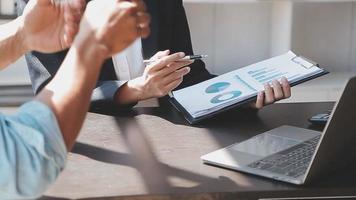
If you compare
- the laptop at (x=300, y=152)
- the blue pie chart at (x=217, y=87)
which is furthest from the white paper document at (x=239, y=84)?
the laptop at (x=300, y=152)

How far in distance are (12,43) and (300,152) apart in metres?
0.60

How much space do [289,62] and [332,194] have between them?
56 cm

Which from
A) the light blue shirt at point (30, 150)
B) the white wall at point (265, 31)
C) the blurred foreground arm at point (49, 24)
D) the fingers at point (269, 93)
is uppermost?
the blurred foreground arm at point (49, 24)

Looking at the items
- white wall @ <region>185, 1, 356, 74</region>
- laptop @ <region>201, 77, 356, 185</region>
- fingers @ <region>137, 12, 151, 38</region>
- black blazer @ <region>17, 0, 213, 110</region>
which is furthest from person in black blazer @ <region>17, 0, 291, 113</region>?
white wall @ <region>185, 1, 356, 74</region>

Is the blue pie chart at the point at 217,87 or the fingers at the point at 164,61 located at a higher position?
the fingers at the point at 164,61

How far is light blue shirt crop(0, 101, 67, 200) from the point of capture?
2.94ft

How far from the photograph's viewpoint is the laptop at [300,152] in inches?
43.9

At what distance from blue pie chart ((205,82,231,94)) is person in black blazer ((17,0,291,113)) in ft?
0.22

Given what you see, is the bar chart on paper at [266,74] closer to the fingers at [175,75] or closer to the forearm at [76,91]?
the fingers at [175,75]

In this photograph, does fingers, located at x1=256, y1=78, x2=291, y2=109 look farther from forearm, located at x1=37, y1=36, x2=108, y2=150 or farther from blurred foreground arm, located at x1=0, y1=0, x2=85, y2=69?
forearm, located at x1=37, y1=36, x2=108, y2=150

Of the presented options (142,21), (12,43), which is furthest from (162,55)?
(142,21)

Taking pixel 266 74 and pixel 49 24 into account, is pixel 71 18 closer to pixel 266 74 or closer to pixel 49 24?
pixel 49 24

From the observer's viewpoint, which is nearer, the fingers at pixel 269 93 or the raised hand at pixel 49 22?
the raised hand at pixel 49 22

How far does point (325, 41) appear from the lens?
3.00 metres
